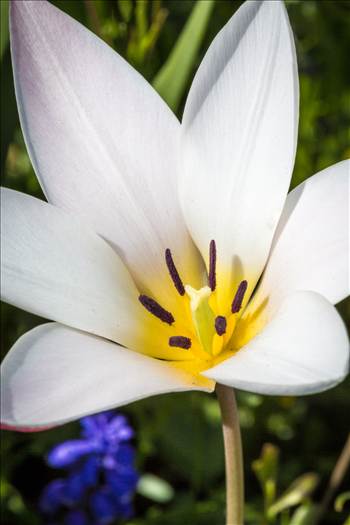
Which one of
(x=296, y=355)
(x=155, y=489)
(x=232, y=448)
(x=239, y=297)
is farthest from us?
(x=155, y=489)

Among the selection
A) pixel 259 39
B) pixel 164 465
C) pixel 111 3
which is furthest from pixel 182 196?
pixel 164 465

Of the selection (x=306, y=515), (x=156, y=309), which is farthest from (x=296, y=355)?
(x=306, y=515)

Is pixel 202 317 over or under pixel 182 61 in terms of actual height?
under

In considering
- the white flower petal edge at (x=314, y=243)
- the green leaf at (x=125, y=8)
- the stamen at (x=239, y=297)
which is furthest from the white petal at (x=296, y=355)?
the green leaf at (x=125, y=8)

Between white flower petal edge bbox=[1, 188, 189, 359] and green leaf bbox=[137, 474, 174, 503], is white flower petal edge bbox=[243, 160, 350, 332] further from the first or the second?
green leaf bbox=[137, 474, 174, 503]

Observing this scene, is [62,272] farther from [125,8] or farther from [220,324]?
[125,8]

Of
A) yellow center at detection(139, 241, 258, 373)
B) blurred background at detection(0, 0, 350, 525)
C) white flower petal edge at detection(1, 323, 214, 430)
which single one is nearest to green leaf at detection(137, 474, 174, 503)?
blurred background at detection(0, 0, 350, 525)
